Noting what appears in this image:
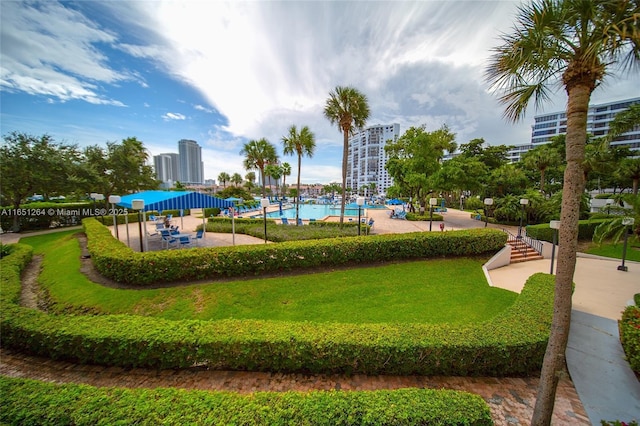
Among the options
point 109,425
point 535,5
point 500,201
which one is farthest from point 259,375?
point 500,201

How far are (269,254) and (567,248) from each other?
24.4 feet

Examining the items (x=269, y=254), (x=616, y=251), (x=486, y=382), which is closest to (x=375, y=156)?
(x=616, y=251)

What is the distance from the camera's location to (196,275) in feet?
26.0

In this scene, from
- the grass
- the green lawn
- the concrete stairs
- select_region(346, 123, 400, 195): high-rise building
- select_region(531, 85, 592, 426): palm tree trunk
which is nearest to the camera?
select_region(531, 85, 592, 426): palm tree trunk

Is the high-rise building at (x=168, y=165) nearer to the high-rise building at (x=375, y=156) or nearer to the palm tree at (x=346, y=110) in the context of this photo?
the high-rise building at (x=375, y=156)

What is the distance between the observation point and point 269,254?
8.38m

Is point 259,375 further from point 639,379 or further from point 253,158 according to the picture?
point 253,158

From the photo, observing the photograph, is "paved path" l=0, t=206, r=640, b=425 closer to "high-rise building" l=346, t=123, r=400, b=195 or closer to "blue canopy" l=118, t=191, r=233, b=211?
"blue canopy" l=118, t=191, r=233, b=211

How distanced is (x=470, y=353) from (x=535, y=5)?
525cm

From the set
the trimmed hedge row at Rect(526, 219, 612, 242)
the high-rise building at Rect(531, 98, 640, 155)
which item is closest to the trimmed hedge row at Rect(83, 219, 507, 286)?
the trimmed hedge row at Rect(526, 219, 612, 242)

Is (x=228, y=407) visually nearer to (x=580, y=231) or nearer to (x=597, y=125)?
(x=580, y=231)

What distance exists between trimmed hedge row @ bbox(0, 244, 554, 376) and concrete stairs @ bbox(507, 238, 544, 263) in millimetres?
9201

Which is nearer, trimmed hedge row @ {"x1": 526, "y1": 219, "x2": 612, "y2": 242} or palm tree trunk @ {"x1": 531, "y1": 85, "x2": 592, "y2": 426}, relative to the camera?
palm tree trunk @ {"x1": 531, "y1": 85, "x2": 592, "y2": 426}

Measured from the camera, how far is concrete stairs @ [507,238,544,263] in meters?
11.7
